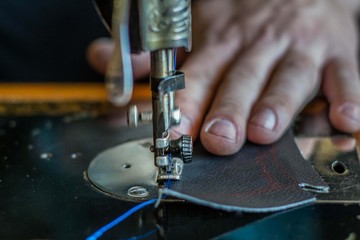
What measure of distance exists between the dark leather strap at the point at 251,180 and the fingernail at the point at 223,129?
3 centimetres

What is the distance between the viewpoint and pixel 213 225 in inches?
29.4

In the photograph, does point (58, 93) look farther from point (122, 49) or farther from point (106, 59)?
point (122, 49)

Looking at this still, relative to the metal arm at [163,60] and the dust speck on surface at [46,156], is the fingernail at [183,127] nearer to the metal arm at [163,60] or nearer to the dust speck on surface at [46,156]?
the metal arm at [163,60]

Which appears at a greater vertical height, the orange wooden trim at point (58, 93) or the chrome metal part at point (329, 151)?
the chrome metal part at point (329, 151)

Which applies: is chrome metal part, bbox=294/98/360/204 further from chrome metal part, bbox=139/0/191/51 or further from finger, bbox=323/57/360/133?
chrome metal part, bbox=139/0/191/51

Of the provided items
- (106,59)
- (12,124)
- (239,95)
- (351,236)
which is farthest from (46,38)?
(351,236)

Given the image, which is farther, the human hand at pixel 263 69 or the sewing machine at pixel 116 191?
the human hand at pixel 263 69

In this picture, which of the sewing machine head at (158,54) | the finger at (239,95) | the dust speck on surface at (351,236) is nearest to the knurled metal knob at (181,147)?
the sewing machine head at (158,54)

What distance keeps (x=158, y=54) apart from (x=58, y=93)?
0.61 meters

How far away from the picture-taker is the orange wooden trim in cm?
126

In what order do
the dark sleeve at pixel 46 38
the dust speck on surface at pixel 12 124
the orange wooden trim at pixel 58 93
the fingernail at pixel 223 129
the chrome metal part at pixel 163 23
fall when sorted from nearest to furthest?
1. the chrome metal part at pixel 163 23
2. the fingernail at pixel 223 129
3. the dust speck on surface at pixel 12 124
4. the orange wooden trim at pixel 58 93
5. the dark sleeve at pixel 46 38

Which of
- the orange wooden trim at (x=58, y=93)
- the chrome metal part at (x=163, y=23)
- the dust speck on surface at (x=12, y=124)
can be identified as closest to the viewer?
the chrome metal part at (x=163, y=23)

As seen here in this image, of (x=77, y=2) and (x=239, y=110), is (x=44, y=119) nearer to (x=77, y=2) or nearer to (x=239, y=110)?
(x=239, y=110)

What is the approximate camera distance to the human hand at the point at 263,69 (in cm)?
97
